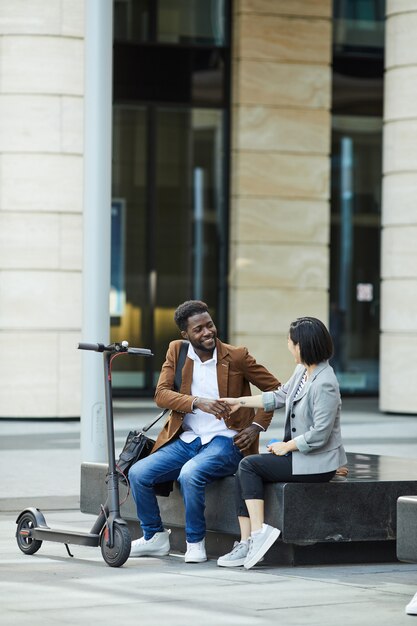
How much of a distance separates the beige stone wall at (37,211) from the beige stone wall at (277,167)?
181 inches

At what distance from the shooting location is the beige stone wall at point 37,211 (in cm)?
1928

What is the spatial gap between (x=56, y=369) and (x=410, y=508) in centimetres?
1200

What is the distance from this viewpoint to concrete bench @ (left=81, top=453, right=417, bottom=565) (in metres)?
8.41

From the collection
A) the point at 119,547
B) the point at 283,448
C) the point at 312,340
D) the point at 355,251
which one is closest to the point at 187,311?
the point at 312,340

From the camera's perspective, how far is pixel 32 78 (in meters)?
19.4

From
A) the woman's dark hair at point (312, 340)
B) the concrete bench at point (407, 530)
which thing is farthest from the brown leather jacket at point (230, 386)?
the concrete bench at point (407, 530)

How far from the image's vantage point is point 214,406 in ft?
28.9

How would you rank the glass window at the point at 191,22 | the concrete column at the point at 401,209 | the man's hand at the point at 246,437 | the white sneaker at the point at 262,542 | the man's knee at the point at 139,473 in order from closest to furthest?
the white sneaker at the point at 262,542, the man's hand at the point at 246,437, the man's knee at the point at 139,473, the concrete column at the point at 401,209, the glass window at the point at 191,22

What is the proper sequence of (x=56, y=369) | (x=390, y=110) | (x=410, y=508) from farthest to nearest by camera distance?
1. (x=390, y=110)
2. (x=56, y=369)
3. (x=410, y=508)

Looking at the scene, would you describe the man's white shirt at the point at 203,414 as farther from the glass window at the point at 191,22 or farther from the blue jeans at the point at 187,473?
the glass window at the point at 191,22

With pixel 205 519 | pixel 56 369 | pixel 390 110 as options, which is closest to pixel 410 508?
pixel 205 519

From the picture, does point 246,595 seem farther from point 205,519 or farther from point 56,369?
point 56,369

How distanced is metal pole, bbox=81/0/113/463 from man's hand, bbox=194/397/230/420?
3.48 m

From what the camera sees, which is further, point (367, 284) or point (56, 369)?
point (367, 284)
